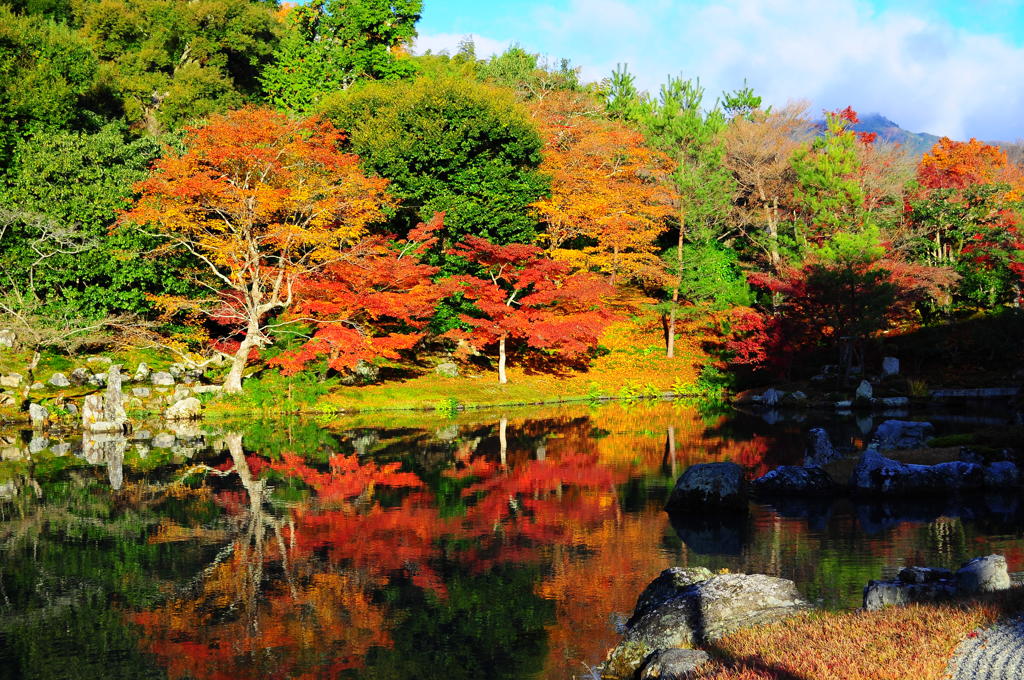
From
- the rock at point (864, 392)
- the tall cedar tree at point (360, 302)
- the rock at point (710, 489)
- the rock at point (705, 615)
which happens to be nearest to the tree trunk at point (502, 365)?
the tall cedar tree at point (360, 302)

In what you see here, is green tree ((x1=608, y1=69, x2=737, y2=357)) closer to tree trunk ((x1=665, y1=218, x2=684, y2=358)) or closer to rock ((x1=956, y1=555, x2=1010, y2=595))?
tree trunk ((x1=665, y1=218, x2=684, y2=358))

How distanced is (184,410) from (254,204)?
23.7 ft

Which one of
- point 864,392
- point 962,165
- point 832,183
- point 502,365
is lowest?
point 864,392

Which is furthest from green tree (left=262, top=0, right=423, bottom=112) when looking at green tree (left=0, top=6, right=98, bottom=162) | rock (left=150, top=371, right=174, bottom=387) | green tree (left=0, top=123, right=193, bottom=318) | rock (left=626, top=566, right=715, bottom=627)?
rock (left=626, top=566, right=715, bottom=627)

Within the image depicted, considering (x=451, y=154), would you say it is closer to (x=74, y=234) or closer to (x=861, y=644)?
(x=74, y=234)

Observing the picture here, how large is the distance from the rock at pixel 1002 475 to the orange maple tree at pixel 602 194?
23.0 metres

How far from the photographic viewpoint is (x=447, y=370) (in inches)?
1383

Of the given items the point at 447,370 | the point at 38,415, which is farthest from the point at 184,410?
the point at 447,370

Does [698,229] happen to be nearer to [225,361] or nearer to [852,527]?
[225,361]

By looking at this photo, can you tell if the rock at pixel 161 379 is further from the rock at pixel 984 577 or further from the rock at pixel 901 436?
the rock at pixel 984 577

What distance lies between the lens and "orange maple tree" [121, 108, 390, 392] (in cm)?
2888

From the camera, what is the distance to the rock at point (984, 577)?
8.11 meters

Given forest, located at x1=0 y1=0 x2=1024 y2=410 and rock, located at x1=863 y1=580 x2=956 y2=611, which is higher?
forest, located at x1=0 y1=0 x2=1024 y2=410

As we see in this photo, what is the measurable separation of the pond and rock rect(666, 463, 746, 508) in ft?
1.21
